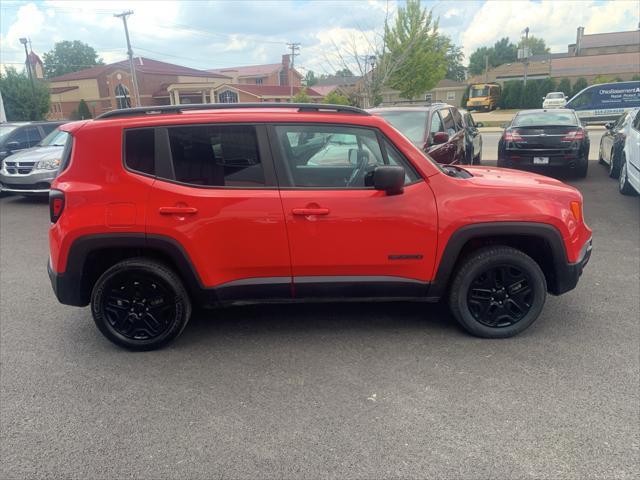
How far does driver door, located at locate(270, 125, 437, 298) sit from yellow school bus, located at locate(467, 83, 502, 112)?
4948 cm

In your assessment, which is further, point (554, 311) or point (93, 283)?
A: point (554, 311)

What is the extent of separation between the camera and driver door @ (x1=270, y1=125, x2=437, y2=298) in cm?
365

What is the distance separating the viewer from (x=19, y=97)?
3928 cm

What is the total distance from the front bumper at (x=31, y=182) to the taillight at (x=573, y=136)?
10386mm

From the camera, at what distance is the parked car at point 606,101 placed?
2303 centimetres

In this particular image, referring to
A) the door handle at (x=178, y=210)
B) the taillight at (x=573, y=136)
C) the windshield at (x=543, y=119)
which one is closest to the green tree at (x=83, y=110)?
the windshield at (x=543, y=119)

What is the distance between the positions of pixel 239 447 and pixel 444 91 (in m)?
73.6

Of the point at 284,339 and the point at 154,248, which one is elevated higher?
the point at 154,248

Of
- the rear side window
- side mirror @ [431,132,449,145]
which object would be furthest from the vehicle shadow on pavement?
side mirror @ [431,132,449,145]

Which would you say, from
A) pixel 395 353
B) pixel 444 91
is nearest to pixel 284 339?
pixel 395 353

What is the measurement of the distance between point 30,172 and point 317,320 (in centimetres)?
870

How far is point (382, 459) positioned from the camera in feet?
8.67

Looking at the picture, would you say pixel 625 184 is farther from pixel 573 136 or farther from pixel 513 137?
pixel 513 137

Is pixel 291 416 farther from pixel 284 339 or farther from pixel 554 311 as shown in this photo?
pixel 554 311
